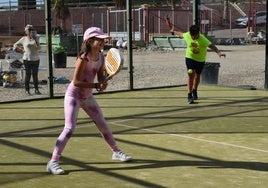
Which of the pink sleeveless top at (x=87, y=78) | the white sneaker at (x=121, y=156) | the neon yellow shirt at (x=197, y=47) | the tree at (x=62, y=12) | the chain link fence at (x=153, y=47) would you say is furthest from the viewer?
the tree at (x=62, y=12)

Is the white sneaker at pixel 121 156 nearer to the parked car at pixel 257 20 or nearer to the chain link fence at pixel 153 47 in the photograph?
the chain link fence at pixel 153 47

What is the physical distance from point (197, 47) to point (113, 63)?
5438 millimetres

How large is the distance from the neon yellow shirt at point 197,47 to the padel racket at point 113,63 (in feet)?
17.2

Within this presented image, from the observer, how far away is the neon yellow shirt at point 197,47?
11.3 meters

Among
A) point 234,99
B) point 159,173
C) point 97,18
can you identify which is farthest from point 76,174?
point 97,18

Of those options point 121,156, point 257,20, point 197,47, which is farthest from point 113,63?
point 257,20

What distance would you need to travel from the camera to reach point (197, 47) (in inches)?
446

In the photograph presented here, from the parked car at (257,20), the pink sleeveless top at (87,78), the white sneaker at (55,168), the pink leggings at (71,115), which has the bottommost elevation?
the white sneaker at (55,168)

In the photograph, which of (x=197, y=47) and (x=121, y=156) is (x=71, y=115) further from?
(x=197, y=47)

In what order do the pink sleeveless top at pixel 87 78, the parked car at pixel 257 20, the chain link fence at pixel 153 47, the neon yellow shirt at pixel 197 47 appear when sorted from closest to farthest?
the pink sleeveless top at pixel 87 78 → the neon yellow shirt at pixel 197 47 → the chain link fence at pixel 153 47 → the parked car at pixel 257 20

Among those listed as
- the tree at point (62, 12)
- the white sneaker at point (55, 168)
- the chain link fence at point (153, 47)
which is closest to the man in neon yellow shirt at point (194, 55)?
the chain link fence at point (153, 47)

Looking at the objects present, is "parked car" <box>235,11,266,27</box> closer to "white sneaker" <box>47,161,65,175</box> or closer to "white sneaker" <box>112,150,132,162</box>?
"white sneaker" <box>112,150,132,162</box>

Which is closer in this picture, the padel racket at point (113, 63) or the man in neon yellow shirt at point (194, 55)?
the padel racket at point (113, 63)

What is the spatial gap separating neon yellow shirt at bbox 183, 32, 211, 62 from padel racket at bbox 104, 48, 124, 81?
5242mm
